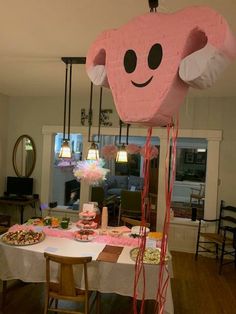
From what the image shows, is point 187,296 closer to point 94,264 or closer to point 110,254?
point 110,254

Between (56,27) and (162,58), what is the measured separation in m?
1.71

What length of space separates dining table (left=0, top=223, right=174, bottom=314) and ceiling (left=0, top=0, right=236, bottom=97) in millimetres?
1933

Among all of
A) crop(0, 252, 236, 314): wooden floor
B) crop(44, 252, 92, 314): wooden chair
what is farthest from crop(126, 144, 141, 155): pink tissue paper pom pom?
crop(0, 252, 236, 314): wooden floor

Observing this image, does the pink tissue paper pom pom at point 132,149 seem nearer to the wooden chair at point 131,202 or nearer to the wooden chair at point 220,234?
the wooden chair at point 220,234

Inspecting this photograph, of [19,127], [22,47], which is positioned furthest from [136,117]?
[19,127]

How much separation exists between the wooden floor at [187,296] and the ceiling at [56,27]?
102 inches

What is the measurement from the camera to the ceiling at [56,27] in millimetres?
1934

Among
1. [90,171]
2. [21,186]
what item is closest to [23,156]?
[21,186]

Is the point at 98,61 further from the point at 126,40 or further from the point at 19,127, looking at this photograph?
the point at 19,127

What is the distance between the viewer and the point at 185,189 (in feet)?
24.9

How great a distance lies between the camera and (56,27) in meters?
2.32

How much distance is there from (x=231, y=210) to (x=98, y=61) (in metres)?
3.98

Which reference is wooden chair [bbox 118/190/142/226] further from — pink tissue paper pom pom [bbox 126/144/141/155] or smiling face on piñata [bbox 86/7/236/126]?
smiling face on piñata [bbox 86/7/236/126]

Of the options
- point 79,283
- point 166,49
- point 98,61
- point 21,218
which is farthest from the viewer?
point 21,218
